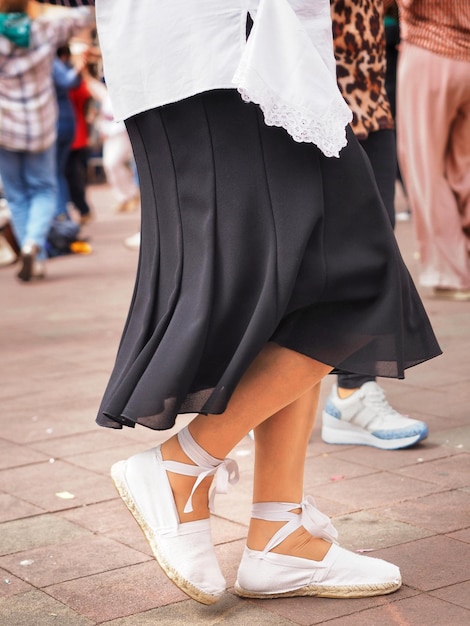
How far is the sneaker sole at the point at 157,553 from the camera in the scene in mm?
2443

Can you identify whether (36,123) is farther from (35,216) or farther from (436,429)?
(436,429)

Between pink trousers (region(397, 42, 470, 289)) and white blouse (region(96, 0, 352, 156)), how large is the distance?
4102mm

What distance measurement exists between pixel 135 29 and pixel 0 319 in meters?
5.00

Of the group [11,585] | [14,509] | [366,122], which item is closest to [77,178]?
[366,122]

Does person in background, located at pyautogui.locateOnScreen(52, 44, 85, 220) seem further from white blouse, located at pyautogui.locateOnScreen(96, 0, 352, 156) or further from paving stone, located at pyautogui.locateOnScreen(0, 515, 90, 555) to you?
white blouse, located at pyautogui.locateOnScreen(96, 0, 352, 156)

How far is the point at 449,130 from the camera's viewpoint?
6543 millimetres

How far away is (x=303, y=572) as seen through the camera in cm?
258

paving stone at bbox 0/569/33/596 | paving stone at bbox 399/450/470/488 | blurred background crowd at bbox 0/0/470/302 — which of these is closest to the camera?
paving stone at bbox 0/569/33/596

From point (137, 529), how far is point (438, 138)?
397cm

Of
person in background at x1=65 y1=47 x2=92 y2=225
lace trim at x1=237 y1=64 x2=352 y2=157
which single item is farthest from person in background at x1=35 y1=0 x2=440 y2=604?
person in background at x1=65 y1=47 x2=92 y2=225

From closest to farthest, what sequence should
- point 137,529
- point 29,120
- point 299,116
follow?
1. point 299,116
2. point 137,529
3. point 29,120

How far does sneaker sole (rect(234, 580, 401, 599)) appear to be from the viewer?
8.43 feet

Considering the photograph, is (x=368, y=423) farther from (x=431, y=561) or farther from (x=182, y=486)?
(x=182, y=486)

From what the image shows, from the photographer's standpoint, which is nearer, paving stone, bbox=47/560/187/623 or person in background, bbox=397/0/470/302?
paving stone, bbox=47/560/187/623
